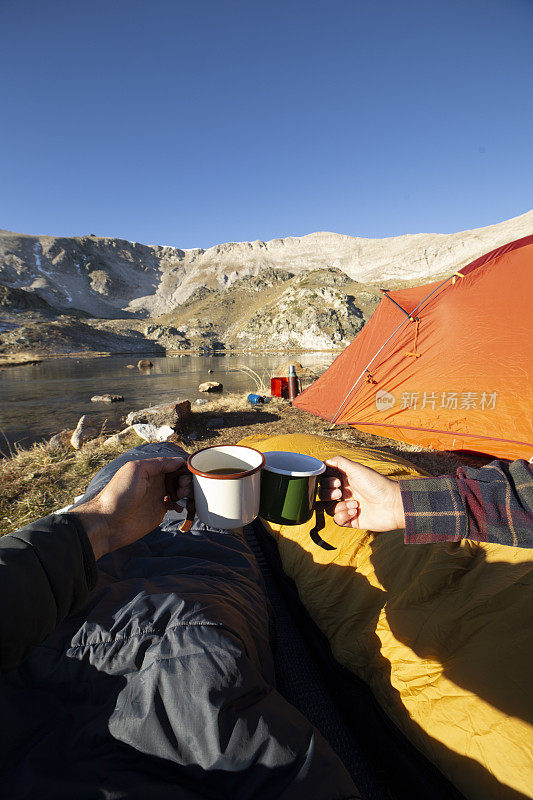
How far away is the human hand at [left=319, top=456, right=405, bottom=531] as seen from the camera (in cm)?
123

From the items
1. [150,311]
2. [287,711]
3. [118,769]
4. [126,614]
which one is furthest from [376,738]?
[150,311]

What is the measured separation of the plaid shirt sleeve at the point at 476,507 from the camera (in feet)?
3.33

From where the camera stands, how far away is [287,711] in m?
1.04

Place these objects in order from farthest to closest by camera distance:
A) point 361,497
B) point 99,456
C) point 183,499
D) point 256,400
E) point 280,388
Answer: point 280,388 → point 256,400 → point 99,456 → point 361,497 → point 183,499

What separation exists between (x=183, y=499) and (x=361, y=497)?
2.41 ft

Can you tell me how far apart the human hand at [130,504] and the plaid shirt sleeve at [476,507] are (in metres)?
0.86

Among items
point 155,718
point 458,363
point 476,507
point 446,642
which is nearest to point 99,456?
point 155,718

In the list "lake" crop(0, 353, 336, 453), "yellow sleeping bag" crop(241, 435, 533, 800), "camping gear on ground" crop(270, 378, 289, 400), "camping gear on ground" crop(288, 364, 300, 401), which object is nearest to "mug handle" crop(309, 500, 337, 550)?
"yellow sleeping bag" crop(241, 435, 533, 800)

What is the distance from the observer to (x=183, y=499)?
1.16 m

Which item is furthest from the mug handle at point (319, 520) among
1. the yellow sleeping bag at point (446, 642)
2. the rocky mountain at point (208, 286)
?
the rocky mountain at point (208, 286)

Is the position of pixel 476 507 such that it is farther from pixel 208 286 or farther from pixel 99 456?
pixel 208 286

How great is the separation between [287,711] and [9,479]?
493 cm

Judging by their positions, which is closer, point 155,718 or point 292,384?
point 155,718

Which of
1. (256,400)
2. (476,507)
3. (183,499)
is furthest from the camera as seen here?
(256,400)
